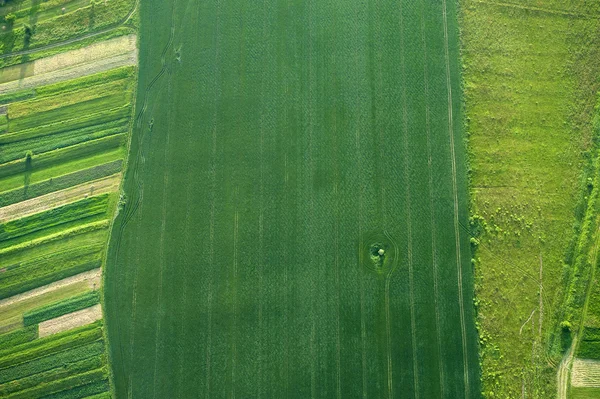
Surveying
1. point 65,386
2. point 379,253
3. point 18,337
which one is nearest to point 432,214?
point 379,253

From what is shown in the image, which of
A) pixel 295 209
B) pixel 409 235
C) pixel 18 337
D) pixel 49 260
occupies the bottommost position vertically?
pixel 18 337

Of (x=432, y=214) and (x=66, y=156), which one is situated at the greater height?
(x=66, y=156)

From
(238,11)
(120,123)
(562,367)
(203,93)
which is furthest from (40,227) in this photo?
(562,367)

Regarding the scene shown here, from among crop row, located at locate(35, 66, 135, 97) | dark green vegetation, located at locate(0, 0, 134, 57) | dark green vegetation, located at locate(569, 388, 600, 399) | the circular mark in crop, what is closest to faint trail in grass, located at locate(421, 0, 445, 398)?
the circular mark in crop

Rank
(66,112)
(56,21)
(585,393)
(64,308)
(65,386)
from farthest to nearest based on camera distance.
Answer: (56,21) → (66,112) → (64,308) → (65,386) → (585,393)

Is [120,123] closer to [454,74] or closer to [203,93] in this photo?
[203,93]

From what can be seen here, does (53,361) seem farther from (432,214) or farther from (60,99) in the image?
(432,214)

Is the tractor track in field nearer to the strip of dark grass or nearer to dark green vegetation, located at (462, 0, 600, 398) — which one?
the strip of dark grass
